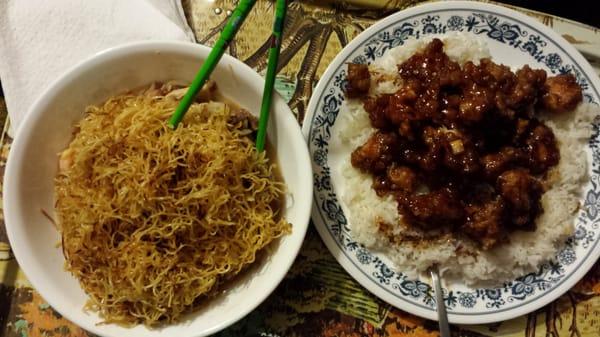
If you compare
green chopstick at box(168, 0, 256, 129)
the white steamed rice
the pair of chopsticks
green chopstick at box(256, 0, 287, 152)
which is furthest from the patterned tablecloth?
green chopstick at box(168, 0, 256, 129)

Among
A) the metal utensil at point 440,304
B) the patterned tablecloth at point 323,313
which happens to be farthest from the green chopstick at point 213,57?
the metal utensil at point 440,304

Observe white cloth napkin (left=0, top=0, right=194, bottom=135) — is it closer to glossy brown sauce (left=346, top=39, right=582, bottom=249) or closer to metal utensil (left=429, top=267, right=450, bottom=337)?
glossy brown sauce (left=346, top=39, right=582, bottom=249)

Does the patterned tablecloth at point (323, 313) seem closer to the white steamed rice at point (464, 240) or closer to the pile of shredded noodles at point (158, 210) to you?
the white steamed rice at point (464, 240)

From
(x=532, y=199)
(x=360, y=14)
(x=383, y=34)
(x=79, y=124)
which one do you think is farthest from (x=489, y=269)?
(x=79, y=124)

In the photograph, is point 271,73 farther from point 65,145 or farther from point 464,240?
point 464,240

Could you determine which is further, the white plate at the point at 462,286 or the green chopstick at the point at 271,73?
the white plate at the point at 462,286

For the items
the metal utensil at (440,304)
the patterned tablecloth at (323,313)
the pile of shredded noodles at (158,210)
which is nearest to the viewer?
the pile of shredded noodles at (158,210)

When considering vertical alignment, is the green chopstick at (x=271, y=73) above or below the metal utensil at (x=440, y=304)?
above
